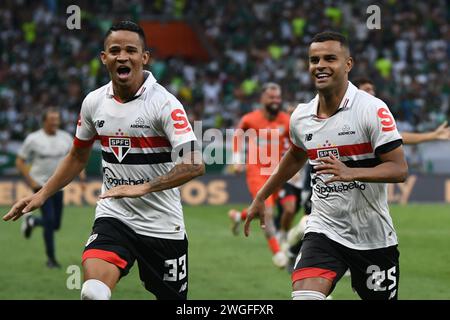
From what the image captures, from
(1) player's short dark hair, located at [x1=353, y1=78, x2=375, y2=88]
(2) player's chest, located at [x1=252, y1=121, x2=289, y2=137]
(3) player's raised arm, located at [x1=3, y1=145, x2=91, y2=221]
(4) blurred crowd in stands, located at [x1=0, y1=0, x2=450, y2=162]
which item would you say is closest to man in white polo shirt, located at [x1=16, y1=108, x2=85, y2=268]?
(2) player's chest, located at [x1=252, y1=121, x2=289, y2=137]

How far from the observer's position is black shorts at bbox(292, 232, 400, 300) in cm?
687

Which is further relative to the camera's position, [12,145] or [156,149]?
[12,145]

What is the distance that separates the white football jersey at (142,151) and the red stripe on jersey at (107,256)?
0.32 metres

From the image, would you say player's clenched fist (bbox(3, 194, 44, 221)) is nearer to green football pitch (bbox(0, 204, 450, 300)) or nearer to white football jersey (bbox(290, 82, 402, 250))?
white football jersey (bbox(290, 82, 402, 250))

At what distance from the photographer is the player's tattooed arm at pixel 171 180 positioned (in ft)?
21.8

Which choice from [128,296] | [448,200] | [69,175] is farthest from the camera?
[448,200]

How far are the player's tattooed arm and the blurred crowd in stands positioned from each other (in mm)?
19576

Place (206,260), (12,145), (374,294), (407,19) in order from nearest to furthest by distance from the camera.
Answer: (374,294) → (206,260) → (12,145) → (407,19)

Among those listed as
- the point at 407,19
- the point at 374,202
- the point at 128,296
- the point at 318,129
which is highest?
the point at 407,19

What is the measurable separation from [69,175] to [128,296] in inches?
149

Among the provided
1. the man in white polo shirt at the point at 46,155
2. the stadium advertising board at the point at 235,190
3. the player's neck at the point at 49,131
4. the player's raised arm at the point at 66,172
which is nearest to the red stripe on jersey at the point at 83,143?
the player's raised arm at the point at 66,172

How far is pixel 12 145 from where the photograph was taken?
26.0 m
